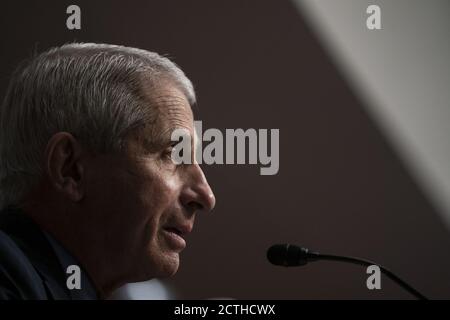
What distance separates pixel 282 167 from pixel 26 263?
75 centimetres

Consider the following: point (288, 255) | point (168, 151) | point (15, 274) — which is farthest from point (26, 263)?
point (288, 255)

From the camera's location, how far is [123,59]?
54.3 inches

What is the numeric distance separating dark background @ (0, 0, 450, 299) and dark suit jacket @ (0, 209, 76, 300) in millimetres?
489

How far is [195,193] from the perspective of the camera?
142cm

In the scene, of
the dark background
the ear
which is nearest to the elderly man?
the ear

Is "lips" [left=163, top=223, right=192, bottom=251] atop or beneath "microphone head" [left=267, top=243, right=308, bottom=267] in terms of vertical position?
atop

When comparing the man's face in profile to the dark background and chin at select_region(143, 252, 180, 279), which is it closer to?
chin at select_region(143, 252, 180, 279)

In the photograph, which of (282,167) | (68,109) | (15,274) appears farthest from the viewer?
(282,167)

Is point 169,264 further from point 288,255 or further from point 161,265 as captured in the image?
point 288,255

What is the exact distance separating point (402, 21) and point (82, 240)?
103 cm

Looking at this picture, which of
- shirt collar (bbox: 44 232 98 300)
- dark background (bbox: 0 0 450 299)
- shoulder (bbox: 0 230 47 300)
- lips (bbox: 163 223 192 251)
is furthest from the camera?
dark background (bbox: 0 0 450 299)

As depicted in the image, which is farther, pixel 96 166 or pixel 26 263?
pixel 96 166

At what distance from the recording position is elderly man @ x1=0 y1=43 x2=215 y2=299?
1.32 meters
